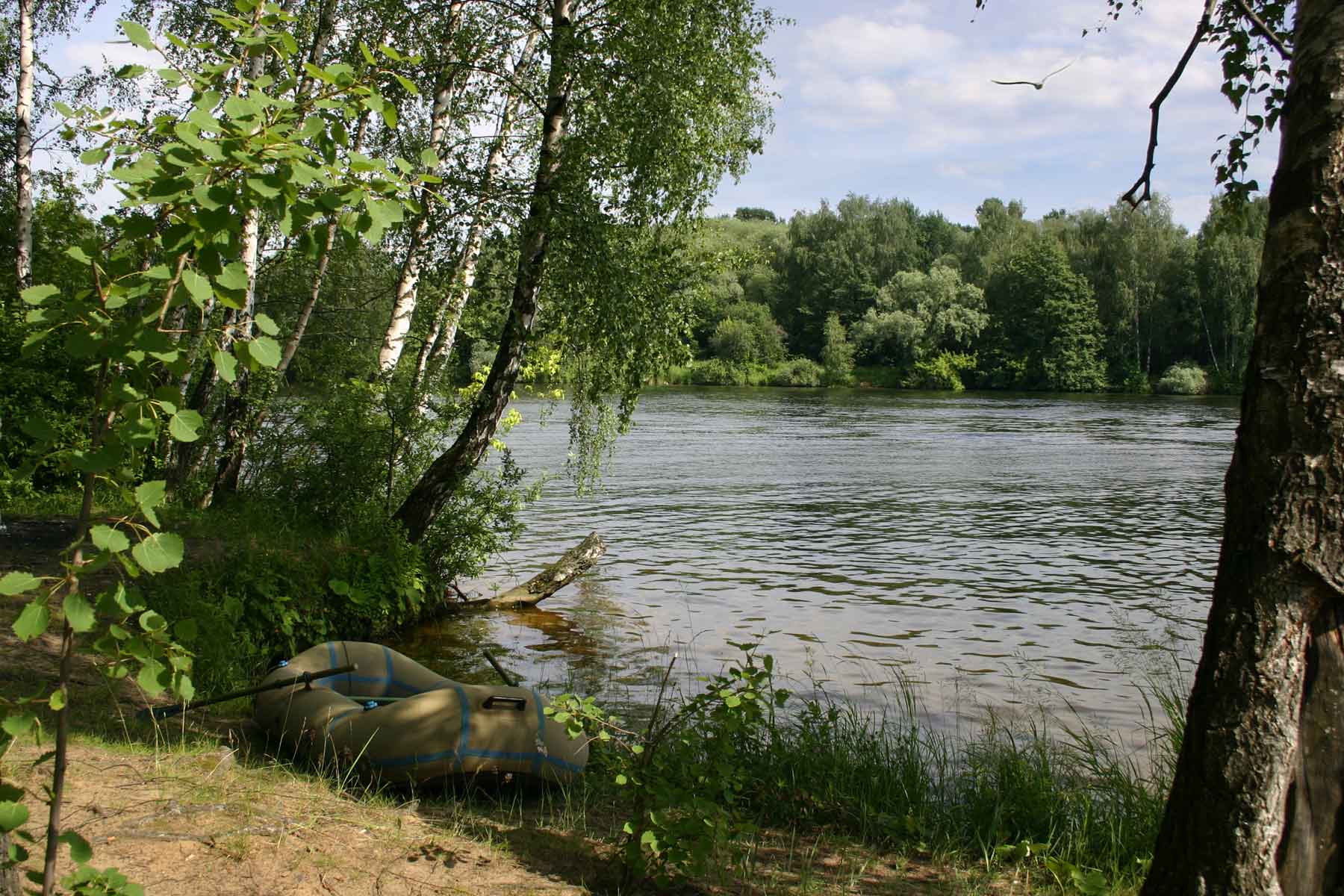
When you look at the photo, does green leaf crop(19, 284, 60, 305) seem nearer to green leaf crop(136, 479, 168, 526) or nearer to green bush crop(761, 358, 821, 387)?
green leaf crop(136, 479, 168, 526)

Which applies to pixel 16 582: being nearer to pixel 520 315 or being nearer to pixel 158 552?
pixel 158 552

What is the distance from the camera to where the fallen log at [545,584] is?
40.0 ft

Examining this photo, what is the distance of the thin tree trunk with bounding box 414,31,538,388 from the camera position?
9914 millimetres

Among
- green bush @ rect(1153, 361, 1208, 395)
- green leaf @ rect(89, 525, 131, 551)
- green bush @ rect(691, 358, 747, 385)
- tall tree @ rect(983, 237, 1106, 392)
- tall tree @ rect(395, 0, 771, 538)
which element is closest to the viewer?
green leaf @ rect(89, 525, 131, 551)

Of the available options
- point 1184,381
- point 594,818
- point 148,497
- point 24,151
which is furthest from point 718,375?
point 148,497

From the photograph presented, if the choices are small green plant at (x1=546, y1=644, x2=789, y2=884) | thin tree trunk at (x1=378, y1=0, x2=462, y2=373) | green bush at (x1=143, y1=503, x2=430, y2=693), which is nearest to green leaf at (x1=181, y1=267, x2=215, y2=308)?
small green plant at (x1=546, y1=644, x2=789, y2=884)

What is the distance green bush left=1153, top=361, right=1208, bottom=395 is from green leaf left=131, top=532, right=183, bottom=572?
6646 centimetres

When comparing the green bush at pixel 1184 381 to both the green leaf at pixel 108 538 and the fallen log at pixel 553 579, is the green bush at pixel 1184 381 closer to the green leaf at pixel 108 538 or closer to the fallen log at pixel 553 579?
the fallen log at pixel 553 579

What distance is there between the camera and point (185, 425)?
2178 millimetres

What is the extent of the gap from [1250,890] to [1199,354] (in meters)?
70.4

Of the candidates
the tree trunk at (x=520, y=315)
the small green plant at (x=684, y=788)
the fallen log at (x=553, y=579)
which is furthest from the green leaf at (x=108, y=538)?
the fallen log at (x=553, y=579)

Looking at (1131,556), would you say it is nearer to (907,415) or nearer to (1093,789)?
(1093,789)

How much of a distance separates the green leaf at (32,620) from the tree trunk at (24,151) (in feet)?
45.3

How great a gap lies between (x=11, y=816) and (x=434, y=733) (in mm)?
3326
